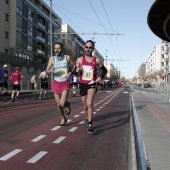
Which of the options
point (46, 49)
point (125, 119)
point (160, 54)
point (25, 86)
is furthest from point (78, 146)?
point (160, 54)

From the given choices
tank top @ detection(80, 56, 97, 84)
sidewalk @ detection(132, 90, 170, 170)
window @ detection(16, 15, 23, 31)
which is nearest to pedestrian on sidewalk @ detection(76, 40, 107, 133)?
tank top @ detection(80, 56, 97, 84)

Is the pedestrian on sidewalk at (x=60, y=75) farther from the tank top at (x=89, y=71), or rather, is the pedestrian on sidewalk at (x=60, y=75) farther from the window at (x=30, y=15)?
the window at (x=30, y=15)

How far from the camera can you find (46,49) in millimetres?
75250

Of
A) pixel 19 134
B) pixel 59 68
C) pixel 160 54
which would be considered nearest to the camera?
pixel 19 134

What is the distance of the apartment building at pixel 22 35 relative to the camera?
49.8 meters

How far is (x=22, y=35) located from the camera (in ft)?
186

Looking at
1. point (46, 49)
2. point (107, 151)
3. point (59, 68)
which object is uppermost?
point (46, 49)

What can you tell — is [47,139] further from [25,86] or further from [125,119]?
[25,86]

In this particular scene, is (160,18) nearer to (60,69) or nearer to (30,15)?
(60,69)

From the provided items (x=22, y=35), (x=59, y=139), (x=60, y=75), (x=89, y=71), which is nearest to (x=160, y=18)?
(x=89, y=71)

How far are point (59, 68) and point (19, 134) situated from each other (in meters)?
1.95

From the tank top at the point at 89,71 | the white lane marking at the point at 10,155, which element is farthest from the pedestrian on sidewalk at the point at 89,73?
the white lane marking at the point at 10,155

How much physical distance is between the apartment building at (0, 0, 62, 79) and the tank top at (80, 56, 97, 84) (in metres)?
38.4

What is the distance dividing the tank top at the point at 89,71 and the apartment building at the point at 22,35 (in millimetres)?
38402
